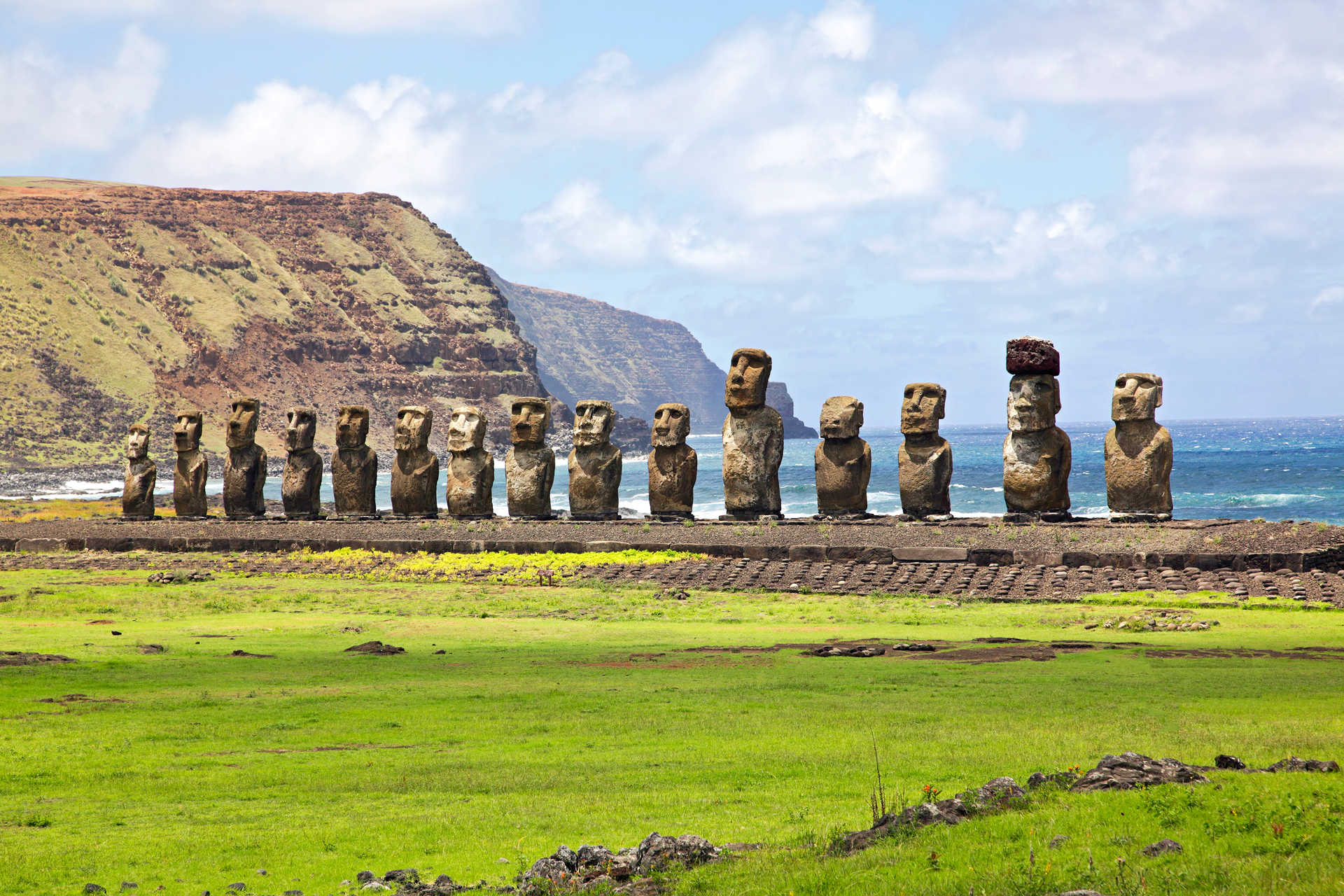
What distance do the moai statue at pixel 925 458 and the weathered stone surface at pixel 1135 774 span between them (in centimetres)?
1815

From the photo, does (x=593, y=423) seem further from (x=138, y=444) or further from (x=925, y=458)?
(x=138, y=444)

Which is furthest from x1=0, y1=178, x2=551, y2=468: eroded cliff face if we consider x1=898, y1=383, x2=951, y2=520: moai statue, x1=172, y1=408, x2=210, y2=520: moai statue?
x1=898, y1=383, x2=951, y2=520: moai statue

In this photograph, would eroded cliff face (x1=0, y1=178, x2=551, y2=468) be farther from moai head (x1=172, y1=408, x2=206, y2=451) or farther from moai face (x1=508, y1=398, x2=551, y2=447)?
moai face (x1=508, y1=398, x2=551, y2=447)

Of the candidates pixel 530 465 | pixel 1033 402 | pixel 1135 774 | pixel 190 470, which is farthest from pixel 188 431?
pixel 1135 774

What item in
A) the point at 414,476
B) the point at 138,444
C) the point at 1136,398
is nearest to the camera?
the point at 1136,398

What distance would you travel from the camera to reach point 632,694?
40.4 ft

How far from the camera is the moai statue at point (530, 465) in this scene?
29.4 metres

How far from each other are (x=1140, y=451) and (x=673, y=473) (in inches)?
388

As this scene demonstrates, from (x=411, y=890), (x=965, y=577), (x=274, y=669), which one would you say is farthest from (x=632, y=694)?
(x=965, y=577)

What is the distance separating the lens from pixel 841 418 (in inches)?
1030

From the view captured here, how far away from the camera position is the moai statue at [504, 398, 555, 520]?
29.4 metres

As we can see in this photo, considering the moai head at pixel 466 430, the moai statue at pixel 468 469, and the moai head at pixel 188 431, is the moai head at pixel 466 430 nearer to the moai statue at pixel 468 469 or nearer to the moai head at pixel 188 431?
the moai statue at pixel 468 469

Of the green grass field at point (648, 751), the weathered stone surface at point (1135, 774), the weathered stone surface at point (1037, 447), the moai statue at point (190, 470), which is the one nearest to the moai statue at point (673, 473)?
the weathered stone surface at point (1037, 447)

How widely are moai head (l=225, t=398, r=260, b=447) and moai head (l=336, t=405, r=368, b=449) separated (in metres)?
2.55
